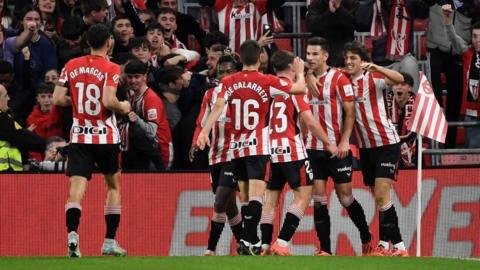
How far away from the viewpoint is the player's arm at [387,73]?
18.5m

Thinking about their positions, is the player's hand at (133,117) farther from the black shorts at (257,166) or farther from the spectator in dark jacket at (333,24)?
the spectator in dark jacket at (333,24)

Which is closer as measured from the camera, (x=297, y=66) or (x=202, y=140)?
(x=202, y=140)

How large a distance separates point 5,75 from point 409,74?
545 cm

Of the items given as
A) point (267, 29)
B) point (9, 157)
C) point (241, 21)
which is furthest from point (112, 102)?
point (241, 21)

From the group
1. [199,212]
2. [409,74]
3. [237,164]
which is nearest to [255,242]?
A: [237,164]

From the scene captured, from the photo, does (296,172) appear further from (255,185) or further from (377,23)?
(377,23)

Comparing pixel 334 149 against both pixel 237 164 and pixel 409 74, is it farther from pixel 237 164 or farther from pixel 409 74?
pixel 409 74

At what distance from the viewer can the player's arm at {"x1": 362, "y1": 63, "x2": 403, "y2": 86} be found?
1850 centimetres

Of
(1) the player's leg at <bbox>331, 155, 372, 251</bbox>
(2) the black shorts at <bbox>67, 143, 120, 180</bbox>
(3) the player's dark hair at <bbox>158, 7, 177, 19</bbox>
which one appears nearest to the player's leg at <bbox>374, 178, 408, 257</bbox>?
(1) the player's leg at <bbox>331, 155, 372, 251</bbox>

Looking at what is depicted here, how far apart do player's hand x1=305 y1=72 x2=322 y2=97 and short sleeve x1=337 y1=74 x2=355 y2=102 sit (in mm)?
261

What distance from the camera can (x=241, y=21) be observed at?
2377 cm

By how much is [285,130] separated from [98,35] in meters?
2.52

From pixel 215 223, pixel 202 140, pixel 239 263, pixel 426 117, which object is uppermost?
pixel 426 117

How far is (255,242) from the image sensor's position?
59.5 ft
